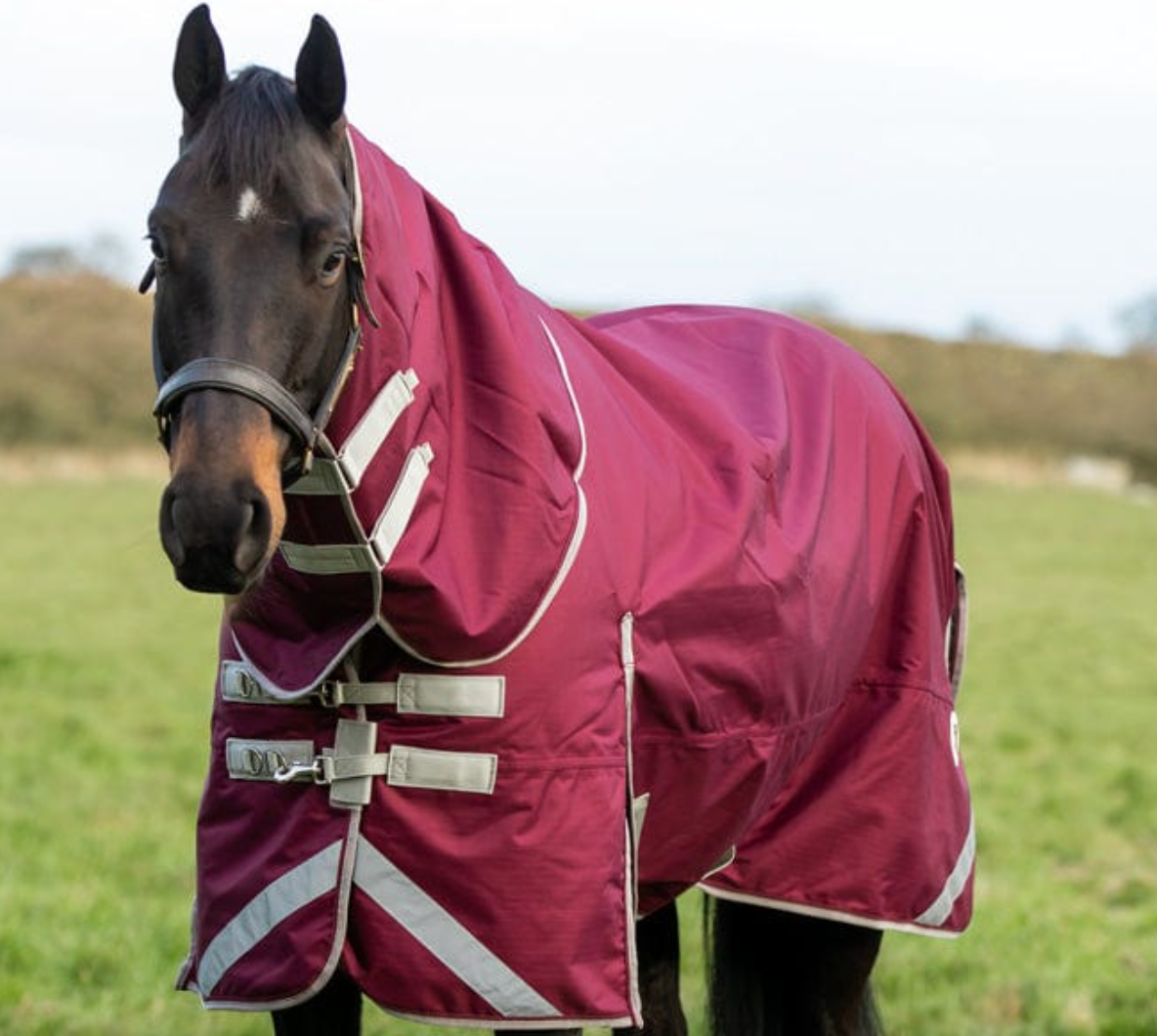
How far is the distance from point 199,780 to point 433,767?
646cm

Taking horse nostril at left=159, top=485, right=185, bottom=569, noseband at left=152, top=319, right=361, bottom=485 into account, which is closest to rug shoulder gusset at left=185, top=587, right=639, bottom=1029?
noseband at left=152, top=319, right=361, bottom=485

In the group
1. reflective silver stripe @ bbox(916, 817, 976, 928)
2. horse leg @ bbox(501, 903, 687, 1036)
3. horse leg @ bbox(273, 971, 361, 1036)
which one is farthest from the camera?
horse leg @ bbox(501, 903, 687, 1036)

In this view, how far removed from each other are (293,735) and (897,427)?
5.76 ft

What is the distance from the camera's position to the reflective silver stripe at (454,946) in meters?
2.73

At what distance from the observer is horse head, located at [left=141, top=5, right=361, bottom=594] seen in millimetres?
2260

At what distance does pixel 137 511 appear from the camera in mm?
22672

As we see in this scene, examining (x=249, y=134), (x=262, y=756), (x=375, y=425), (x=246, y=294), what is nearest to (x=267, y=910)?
(x=262, y=756)

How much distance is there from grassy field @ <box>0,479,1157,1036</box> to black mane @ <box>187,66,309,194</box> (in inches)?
37.0

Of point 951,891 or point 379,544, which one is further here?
point 951,891

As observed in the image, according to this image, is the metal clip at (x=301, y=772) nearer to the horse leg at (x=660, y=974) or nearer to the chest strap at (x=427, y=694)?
the chest strap at (x=427, y=694)

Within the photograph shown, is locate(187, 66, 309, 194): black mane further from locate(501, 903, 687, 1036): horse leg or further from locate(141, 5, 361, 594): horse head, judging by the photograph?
locate(501, 903, 687, 1036): horse leg

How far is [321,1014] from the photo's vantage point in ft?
9.65

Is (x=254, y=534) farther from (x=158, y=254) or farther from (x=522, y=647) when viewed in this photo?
(x=522, y=647)

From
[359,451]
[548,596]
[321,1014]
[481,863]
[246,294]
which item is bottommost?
[321,1014]
